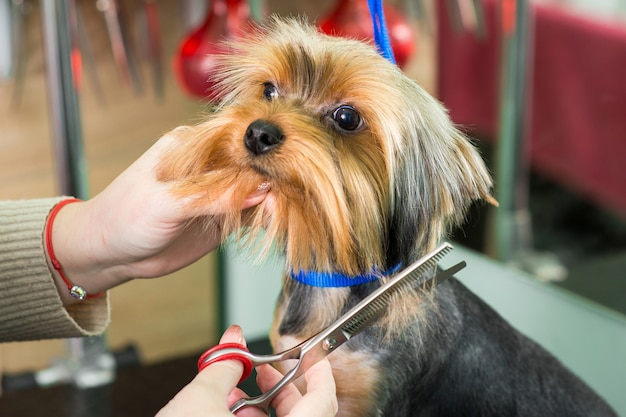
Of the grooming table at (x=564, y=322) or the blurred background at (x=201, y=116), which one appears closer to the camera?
the grooming table at (x=564, y=322)

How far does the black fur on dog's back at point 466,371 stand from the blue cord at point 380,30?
0.21 meters

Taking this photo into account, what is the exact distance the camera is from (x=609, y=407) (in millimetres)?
810

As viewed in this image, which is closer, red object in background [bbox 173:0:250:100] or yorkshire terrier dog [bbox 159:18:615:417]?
yorkshire terrier dog [bbox 159:18:615:417]

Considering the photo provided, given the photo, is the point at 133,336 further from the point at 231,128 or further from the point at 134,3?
the point at 231,128

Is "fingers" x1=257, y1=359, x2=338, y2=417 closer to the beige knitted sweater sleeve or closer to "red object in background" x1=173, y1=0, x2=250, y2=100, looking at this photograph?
the beige knitted sweater sleeve

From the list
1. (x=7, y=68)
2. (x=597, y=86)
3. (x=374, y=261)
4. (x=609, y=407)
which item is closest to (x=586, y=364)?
(x=609, y=407)

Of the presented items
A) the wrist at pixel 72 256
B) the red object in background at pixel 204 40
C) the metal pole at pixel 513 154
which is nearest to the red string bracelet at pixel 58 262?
the wrist at pixel 72 256

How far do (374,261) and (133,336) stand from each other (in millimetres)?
803

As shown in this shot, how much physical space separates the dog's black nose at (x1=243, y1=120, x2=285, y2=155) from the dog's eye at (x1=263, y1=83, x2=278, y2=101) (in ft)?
0.29

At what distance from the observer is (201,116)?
0.71 meters

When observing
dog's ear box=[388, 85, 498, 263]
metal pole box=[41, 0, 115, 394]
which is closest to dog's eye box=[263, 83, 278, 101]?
dog's ear box=[388, 85, 498, 263]

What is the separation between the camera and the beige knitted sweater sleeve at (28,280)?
795 millimetres

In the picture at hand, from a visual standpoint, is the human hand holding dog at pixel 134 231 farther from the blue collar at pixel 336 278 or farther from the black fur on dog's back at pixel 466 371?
the black fur on dog's back at pixel 466 371

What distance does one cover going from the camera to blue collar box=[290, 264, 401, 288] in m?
0.67
